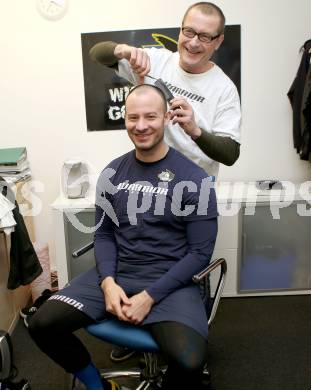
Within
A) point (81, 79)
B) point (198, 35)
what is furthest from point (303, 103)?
point (81, 79)

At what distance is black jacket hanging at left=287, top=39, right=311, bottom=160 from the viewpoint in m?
2.40

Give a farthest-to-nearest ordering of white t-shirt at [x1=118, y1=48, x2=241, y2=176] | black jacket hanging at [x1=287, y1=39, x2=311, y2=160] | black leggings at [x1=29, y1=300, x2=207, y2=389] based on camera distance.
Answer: black jacket hanging at [x1=287, y1=39, x2=311, y2=160], white t-shirt at [x1=118, y1=48, x2=241, y2=176], black leggings at [x1=29, y1=300, x2=207, y2=389]

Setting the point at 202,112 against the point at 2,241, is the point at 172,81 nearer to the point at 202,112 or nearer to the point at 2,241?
the point at 202,112

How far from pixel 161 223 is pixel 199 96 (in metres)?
0.57

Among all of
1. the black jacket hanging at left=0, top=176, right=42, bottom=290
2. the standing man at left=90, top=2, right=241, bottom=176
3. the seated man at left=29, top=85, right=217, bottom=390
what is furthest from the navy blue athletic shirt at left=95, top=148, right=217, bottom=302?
the black jacket hanging at left=0, top=176, right=42, bottom=290

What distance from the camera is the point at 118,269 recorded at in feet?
5.03

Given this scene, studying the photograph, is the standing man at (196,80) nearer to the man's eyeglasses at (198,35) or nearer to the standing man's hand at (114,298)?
the man's eyeglasses at (198,35)

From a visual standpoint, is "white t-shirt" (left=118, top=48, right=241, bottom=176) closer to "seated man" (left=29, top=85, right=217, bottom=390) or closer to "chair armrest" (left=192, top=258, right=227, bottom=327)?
"seated man" (left=29, top=85, right=217, bottom=390)

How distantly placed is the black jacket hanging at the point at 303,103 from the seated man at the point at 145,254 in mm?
1261

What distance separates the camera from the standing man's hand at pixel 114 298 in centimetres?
134

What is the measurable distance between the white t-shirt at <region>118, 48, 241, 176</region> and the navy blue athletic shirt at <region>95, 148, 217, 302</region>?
146 mm

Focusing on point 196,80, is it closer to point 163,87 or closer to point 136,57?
point 163,87

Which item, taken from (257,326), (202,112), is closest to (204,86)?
(202,112)

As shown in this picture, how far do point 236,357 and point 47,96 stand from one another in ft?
6.55
